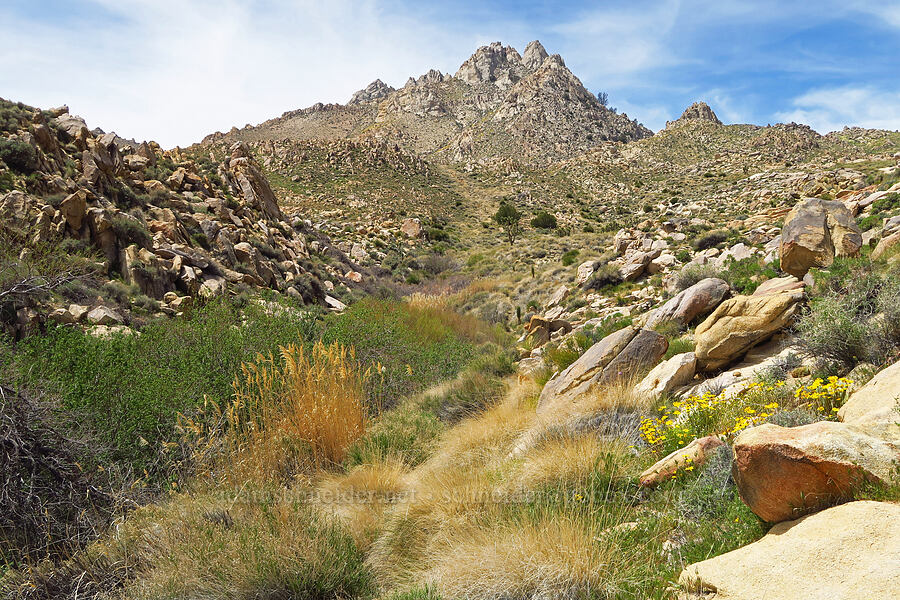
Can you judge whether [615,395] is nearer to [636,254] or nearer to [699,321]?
[699,321]

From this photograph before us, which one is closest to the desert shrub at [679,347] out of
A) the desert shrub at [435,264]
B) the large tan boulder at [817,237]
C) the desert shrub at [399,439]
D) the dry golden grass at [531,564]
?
the large tan boulder at [817,237]

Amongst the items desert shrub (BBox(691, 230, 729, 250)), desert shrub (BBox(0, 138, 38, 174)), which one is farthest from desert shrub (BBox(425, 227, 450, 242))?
desert shrub (BBox(0, 138, 38, 174))

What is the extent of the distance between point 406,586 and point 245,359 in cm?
392

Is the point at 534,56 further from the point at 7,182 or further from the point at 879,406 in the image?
the point at 879,406

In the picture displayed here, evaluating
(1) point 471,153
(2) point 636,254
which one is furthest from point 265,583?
(1) point 471,153

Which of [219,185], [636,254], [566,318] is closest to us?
[566,318]

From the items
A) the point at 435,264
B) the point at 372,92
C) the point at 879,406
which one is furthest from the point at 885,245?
the point at 372,92

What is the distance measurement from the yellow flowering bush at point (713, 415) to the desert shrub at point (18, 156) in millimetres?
14020

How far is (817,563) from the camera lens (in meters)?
1.89

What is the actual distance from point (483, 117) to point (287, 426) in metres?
80.4

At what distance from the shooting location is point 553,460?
12.2 ft

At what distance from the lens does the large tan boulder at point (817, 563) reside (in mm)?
1729

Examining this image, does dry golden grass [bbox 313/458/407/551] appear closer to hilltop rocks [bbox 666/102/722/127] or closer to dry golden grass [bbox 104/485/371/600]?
dry golden grass [bbox 104/485/371/600]

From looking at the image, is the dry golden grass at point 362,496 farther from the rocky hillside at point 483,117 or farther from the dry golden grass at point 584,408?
the rocky hillside at point 483,117
